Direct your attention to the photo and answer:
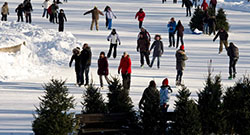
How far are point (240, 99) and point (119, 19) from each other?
23.3 meters

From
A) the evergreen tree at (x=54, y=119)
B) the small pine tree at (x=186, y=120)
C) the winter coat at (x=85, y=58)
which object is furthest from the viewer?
the winter coat at (x=85, y=58)

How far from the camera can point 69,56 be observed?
24609 millimetres

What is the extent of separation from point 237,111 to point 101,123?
9.69ft

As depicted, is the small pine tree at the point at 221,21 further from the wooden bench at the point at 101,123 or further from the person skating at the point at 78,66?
the wooden bench at the point at 101,123

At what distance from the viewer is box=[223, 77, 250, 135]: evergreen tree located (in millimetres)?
13555

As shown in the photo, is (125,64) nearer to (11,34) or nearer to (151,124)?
(151,124)

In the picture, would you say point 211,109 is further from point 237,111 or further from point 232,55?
point 232,55

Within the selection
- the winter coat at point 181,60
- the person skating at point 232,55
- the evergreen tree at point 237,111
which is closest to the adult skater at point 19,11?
the person skating at point 232,55

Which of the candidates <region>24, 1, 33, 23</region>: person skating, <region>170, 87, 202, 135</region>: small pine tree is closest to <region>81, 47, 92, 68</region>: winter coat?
<region>170, 87, 202, 135</region>: small pine tree

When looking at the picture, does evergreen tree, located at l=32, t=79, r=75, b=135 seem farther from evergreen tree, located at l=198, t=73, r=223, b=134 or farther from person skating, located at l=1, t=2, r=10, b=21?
person skating, located at l=1, t=2, r=10, b=21

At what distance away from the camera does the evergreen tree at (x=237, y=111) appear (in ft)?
44.5

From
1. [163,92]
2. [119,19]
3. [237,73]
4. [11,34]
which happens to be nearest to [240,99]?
[163,92]

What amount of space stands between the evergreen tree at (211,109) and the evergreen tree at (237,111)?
321 mm

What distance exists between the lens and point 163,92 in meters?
14.7
